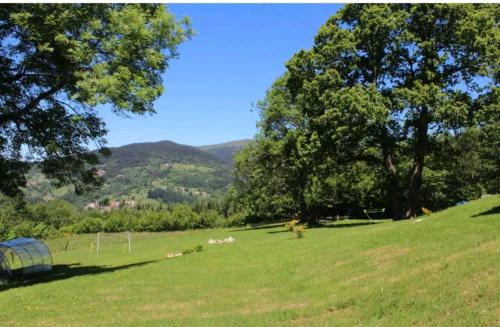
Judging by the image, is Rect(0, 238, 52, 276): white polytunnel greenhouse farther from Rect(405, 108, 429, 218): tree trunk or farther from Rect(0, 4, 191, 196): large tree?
Rect(405, 108, 429, 218): tree trunk

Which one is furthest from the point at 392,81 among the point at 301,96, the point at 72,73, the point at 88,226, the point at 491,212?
the point at 88,226

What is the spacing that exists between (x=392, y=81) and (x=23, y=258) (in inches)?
1045

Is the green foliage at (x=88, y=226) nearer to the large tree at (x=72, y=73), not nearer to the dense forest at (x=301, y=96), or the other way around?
the dense forest at (x=301, y=96)

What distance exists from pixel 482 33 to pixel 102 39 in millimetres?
24446

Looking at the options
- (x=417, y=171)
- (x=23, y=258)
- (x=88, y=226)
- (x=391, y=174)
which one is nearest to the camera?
(x=23, y=258)

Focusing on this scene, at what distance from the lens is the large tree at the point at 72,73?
61.7 ft

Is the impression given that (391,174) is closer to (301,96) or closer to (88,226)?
(301,96)

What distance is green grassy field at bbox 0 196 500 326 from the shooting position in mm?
9836

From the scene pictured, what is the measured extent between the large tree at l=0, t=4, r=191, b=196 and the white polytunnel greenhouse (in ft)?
11.9

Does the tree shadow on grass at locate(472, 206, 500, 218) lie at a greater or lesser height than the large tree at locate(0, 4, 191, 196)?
lesser

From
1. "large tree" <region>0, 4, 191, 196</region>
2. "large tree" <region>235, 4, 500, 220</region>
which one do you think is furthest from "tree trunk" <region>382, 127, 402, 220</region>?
"large tree" <region>0, 4, 191, 196</region>

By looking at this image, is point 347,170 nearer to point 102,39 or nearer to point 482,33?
point 482,33

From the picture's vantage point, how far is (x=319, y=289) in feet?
45.4

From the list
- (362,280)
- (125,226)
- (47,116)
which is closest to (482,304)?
(362,280)
